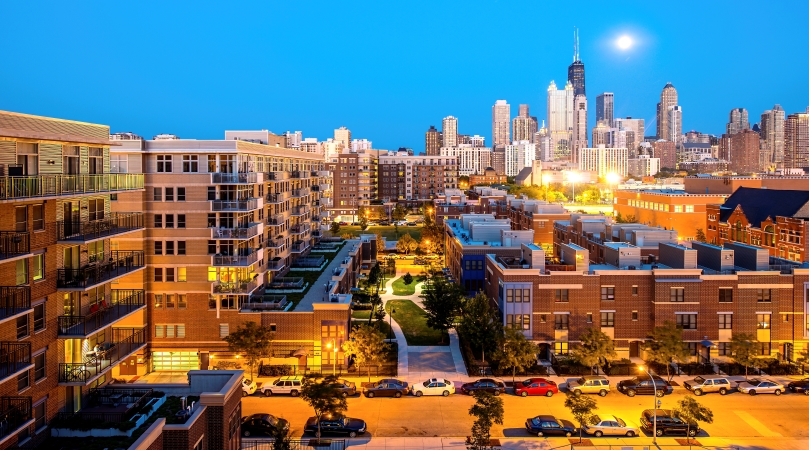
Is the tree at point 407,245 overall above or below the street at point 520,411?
above

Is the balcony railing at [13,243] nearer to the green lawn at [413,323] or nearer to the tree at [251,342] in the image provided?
the tree at [251,342]

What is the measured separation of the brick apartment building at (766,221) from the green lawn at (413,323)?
139ft

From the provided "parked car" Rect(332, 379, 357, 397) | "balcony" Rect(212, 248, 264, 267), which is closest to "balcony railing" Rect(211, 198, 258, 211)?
"balcony" Rect(212, 248, 264, 267)

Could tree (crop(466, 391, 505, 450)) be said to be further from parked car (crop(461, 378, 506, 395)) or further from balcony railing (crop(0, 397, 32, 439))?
balcony railing (crop(0, 397, 32, 439))

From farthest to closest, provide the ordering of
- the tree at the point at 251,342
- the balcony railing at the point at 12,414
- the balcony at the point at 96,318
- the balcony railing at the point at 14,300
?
the tree at the point at 251,342 → the balcony at the point at 96,318 → the balcony railing at the point at 14,300 → the balcony railing at the point at 12,414

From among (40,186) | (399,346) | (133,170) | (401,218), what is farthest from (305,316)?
(401,218)

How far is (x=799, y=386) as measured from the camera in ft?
118

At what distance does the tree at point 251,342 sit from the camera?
1462 inches

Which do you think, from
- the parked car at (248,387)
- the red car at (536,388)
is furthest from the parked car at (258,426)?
the red car at (536,388)

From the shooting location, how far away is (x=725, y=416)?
3269 centimetres

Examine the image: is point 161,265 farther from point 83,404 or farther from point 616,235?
point 616,235

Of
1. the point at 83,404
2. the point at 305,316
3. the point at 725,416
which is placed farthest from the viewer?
the point at 305,316

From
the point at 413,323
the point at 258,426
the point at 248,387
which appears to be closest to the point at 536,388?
the point at 258,426

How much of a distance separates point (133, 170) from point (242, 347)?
1404 cm
